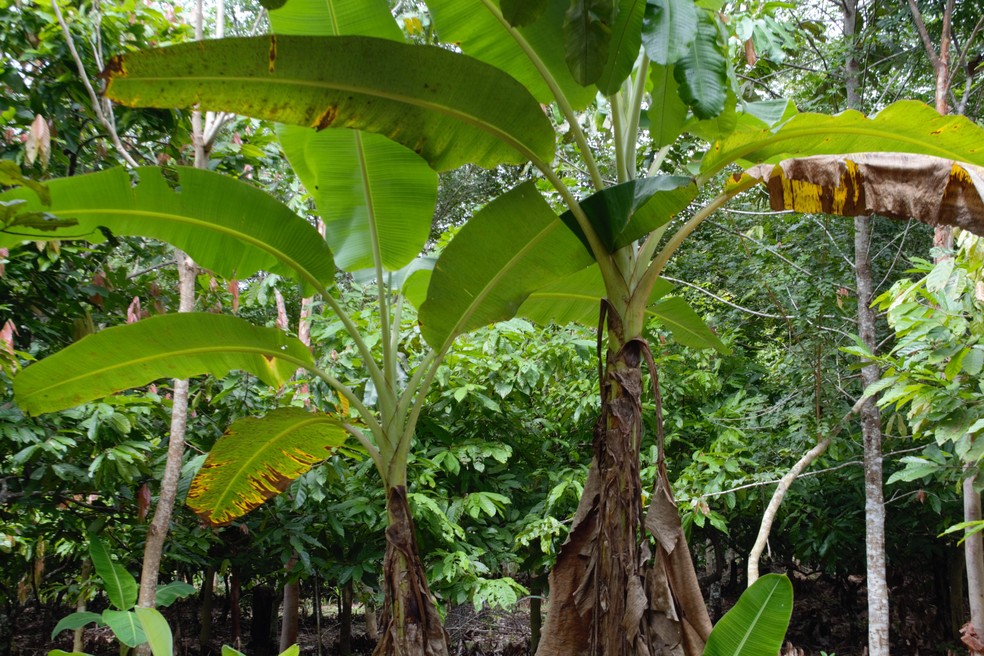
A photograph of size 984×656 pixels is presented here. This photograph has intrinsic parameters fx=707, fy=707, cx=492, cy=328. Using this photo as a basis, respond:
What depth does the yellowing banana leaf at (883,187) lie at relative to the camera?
1462 mm

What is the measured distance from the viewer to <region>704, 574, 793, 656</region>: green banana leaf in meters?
1.71

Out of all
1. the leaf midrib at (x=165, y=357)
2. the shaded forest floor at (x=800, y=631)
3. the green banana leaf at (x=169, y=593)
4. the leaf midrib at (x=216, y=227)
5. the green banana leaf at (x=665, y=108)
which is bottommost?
the shaded forest floor at (x=800, y=631)

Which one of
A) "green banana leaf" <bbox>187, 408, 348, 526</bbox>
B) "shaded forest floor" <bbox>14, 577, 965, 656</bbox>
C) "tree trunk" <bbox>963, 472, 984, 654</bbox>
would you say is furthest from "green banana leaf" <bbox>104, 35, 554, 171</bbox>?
"shaded forest floor" <bbox>14, 577, 965, 656</bbox>

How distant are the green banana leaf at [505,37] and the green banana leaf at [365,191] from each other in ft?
1.31

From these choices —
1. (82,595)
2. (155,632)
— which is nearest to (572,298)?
(155,632)

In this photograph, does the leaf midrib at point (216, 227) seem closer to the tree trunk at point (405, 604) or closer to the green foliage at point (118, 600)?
the tree trunk at point (405, 604)

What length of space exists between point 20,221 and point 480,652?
5.44 m

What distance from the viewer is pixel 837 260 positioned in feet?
15.9

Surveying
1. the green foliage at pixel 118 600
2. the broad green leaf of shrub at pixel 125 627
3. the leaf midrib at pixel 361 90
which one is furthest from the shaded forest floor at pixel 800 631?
the leaf midrib at pixel 361 90

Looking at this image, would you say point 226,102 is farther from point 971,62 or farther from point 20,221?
point 971,62

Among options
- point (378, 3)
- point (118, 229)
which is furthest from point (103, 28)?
point (378, 3)

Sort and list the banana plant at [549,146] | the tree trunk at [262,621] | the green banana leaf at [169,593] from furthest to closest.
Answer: the tree trunk at [262,621]
the green banana leaf at [169,593]
the banana plant at [549,146]

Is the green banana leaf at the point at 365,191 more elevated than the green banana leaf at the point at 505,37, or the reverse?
the green banana leaf at the point at 505,37

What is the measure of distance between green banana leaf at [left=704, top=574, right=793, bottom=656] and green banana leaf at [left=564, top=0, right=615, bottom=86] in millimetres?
1266
